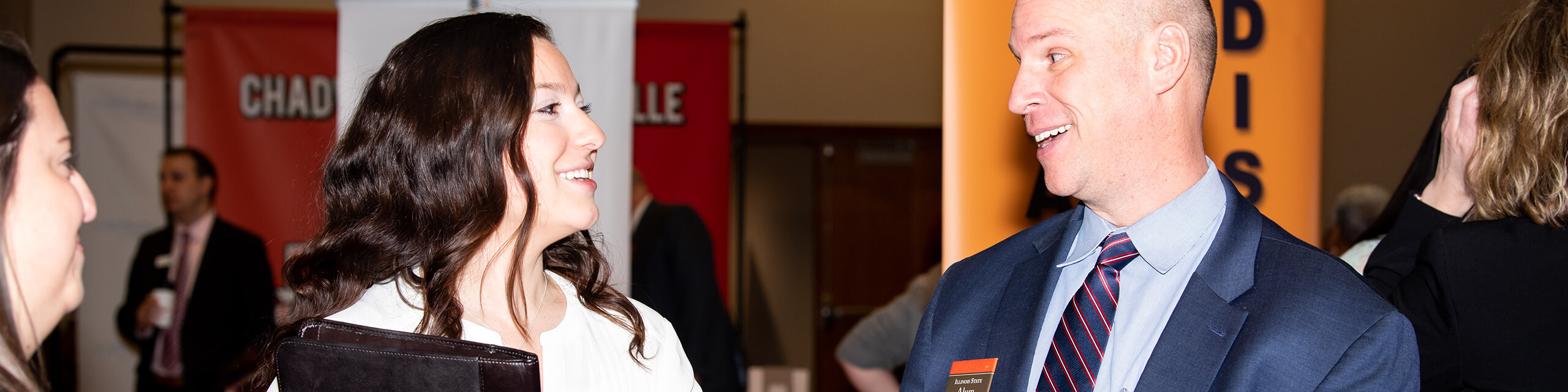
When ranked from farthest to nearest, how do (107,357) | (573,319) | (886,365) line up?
1. (107,357)
2. (886,365)
3. (573,319)

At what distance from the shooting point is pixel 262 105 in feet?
13.8

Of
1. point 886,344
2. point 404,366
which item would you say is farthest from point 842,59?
point 404,366

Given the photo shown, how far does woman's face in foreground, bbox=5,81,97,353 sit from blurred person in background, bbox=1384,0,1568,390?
169 cm

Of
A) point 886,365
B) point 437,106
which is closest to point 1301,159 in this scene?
point 886,365

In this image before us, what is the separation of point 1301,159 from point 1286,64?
9.1 inches

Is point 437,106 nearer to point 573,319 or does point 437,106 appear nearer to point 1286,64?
point 573,319

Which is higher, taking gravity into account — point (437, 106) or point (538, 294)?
point (437, 106)

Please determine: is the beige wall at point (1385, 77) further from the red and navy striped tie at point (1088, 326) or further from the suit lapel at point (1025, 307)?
the red and navy striped tie at point (1088, 326)

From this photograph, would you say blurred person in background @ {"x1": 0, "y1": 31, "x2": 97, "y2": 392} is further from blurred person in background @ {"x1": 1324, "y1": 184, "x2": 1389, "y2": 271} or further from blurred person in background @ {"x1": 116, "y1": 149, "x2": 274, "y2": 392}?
blurred person in background @ {"x1": 1324, "y1": 184, "x2": 1389, "y2": 271}

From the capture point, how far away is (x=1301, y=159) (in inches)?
89.5

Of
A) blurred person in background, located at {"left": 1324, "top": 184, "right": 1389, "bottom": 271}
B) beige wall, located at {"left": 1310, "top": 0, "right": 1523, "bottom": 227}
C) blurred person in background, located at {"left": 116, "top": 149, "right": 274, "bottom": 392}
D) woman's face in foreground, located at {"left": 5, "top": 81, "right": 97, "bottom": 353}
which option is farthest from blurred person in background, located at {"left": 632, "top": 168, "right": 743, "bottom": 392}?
beige wall, located at {"left": 1310, "top": 0, "right": 1523, "bottom": 227}

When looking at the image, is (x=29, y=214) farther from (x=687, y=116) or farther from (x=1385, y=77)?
(x=1385, y=77)

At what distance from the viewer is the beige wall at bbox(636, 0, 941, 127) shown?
6062mm

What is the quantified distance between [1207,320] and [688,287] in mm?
2598
